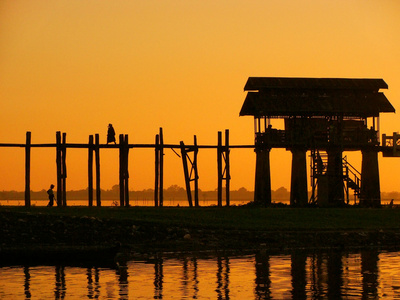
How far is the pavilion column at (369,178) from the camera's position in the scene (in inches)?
2502

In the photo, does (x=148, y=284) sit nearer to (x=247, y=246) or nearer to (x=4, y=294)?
(x=4, y=294)

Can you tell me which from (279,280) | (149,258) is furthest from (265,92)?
(279,280)

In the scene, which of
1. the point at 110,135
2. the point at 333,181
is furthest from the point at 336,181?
the point at 110,135

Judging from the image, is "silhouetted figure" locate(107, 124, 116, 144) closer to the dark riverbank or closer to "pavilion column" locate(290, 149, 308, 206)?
the dark riverbank

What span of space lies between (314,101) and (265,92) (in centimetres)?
316

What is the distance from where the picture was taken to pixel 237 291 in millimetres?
25750

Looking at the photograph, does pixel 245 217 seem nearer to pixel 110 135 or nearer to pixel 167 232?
pixel 167 232

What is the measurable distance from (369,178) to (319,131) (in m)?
4.78

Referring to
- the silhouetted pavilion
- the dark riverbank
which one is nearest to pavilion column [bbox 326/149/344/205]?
the silhouetted pavilion

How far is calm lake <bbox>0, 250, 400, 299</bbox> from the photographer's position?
82.8 feet

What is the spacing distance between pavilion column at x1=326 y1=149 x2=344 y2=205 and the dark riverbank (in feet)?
48.9

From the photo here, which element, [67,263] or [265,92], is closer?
[67,263]

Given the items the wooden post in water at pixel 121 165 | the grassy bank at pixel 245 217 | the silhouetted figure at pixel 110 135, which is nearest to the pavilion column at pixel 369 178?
the grassy bank at pixel 245 217

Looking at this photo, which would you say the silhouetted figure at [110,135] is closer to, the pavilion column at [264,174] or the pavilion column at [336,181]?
the pavilion column at [264,174]
